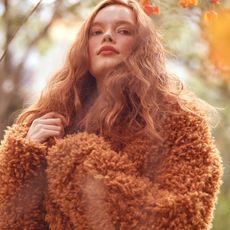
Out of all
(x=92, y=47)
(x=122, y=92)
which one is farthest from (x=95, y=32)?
(x=122, y=92)

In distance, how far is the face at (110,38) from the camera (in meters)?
1.46

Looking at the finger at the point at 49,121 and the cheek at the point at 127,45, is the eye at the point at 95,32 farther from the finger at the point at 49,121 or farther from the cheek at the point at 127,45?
the finger at the point at 49,121

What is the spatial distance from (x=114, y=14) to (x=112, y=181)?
17.6 inches

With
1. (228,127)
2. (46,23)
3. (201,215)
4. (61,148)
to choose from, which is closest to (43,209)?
(61,148)

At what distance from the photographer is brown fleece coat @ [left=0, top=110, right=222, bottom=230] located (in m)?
1.28

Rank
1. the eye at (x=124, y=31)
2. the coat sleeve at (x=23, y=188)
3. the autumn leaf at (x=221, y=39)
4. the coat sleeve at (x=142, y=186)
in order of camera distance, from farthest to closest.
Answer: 1. the eye at (x=124, y=31)
2. the coat sleeve at (x=23, y=188)
3. the coat sleeve at (x=142, y=186)
4. the autumn leaf at (x=221, y=39)

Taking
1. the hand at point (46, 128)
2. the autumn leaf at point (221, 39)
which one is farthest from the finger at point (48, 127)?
the autumn leaf at point (221, 39)

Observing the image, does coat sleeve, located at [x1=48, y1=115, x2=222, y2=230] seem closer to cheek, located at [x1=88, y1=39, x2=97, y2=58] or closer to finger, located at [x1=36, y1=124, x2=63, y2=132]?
finger, located at [x1=36, y1=124, x2=63, y2=132]

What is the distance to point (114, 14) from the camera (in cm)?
150

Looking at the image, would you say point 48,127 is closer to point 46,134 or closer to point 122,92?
point 46,134

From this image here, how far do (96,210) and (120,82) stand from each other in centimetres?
33

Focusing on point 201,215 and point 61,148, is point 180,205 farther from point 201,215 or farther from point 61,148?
point 61,148

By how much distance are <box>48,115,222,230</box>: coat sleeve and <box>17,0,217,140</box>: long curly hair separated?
2.6 inches

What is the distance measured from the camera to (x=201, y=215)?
1305 millimetres
